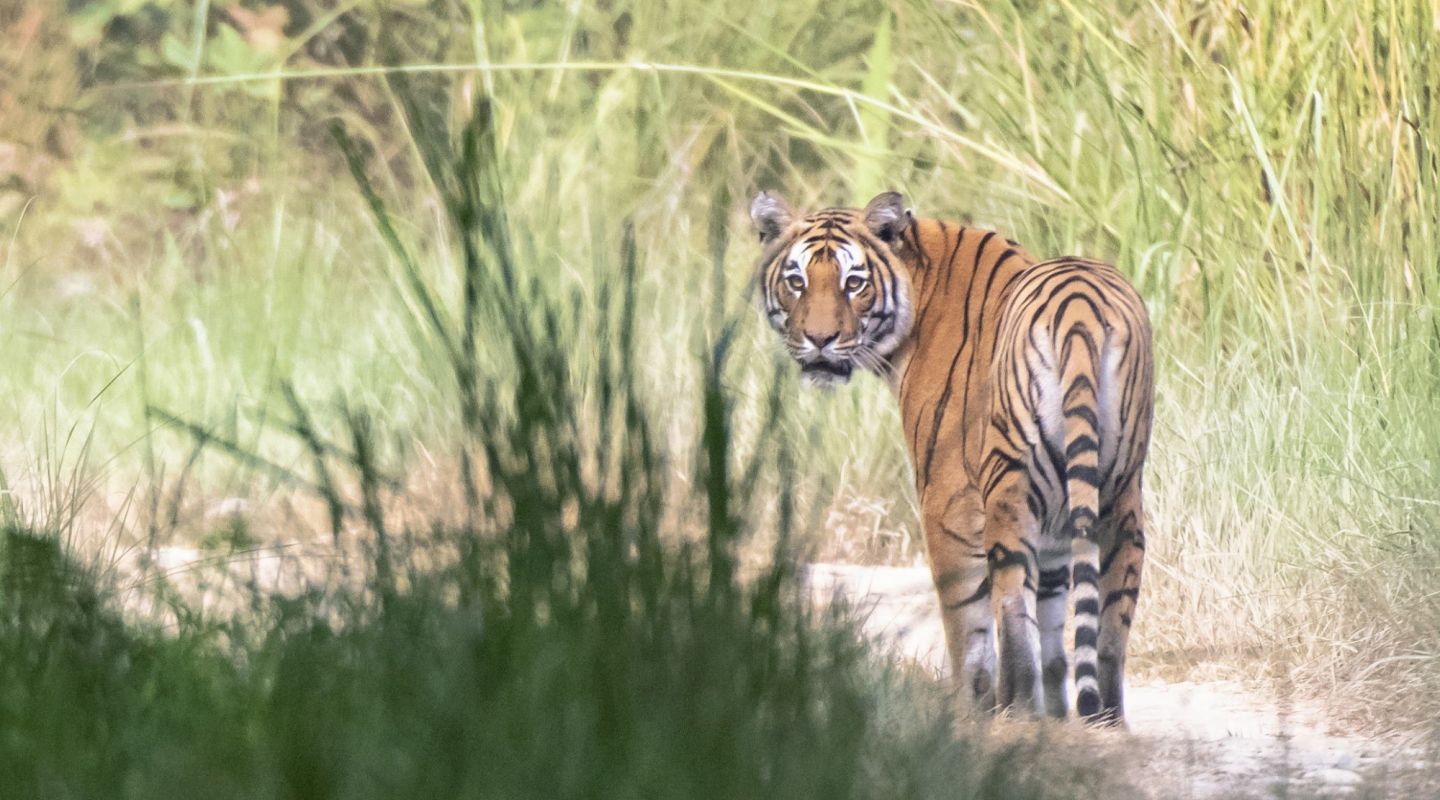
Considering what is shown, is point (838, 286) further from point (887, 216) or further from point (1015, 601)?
point (1015, 601)

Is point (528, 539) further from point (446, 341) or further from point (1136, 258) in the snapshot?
point (1136, 258)

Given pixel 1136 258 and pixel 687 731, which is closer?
pixel 687 731

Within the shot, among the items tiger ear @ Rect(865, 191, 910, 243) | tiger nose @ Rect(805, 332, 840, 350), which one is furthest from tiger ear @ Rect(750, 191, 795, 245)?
tiger nose @ Rect(805, 332, 840, 350)

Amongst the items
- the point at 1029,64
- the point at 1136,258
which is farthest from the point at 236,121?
the point at 1136,258

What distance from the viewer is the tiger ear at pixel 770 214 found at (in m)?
4.80

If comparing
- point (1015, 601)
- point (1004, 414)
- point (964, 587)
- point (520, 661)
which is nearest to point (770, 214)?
point (1004, 414)

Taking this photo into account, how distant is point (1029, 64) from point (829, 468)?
5.30 feet

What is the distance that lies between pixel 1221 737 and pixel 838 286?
1389 mm

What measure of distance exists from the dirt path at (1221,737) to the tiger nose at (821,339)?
60 cm

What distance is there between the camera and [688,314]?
20.7ft

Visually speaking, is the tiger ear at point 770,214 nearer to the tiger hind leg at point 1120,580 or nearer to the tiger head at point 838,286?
the tiger head at point 838,286

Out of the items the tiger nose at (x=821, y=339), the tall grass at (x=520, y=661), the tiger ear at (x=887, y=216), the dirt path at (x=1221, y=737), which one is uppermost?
the tiger ear at (x=887, y=216)

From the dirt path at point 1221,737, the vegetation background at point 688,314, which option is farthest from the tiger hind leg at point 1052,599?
the vegetation background at point 688,314

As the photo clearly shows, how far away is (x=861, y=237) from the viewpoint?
188 inches
